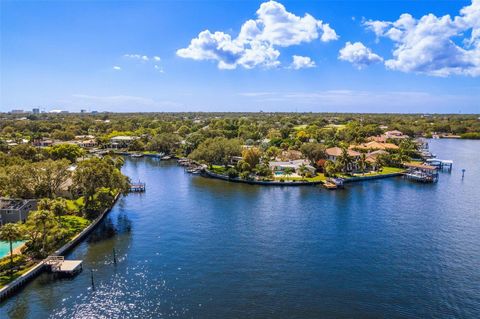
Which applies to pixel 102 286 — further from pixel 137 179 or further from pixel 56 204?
pixel 137 179

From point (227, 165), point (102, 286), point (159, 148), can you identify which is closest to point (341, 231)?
point (102, 286)

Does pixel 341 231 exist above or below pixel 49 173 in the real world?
below

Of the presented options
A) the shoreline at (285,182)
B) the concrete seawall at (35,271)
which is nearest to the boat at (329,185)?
the shoreline at (285,182)

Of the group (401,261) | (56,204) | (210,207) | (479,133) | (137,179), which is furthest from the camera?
(479,133)

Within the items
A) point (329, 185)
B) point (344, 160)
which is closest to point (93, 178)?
point (329, 185)

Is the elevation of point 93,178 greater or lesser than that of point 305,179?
greater

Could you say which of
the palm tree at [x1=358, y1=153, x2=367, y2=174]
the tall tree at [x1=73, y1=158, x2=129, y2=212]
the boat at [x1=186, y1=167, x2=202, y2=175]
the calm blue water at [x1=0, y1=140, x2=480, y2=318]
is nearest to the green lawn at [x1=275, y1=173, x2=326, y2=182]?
the palm tree at [x1=358, y1=153, x2=367, y2=174]

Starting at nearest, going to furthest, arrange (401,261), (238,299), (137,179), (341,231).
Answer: (238,299) → (401,261) → (341,231) → (137,179)

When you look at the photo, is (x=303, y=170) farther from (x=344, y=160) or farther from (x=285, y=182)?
(x=344, y=160)
